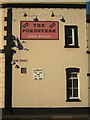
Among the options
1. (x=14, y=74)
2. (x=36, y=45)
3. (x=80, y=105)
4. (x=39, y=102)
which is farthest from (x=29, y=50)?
(x=80, y=105)

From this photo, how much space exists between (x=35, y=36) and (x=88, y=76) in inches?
165

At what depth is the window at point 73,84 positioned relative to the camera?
19.8m

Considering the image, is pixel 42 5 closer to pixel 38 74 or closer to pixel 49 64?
pixel 49 64

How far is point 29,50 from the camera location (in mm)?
19797

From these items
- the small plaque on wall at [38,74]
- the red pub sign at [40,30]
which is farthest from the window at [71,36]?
the small plaque on wall at [38,74]

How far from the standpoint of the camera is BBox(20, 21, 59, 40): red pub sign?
19969 mm

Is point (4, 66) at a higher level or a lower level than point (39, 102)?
higher

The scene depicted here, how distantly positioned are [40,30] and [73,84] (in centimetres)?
403

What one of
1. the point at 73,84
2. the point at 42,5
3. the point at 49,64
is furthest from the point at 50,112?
the point at 42,5

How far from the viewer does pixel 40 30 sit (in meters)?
20.1

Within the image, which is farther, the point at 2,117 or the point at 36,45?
the point at 36,45

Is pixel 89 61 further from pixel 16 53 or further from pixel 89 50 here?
pixel 16 53

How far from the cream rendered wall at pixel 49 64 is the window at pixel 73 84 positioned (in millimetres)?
252

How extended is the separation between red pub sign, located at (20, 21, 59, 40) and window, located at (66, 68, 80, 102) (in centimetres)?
234
